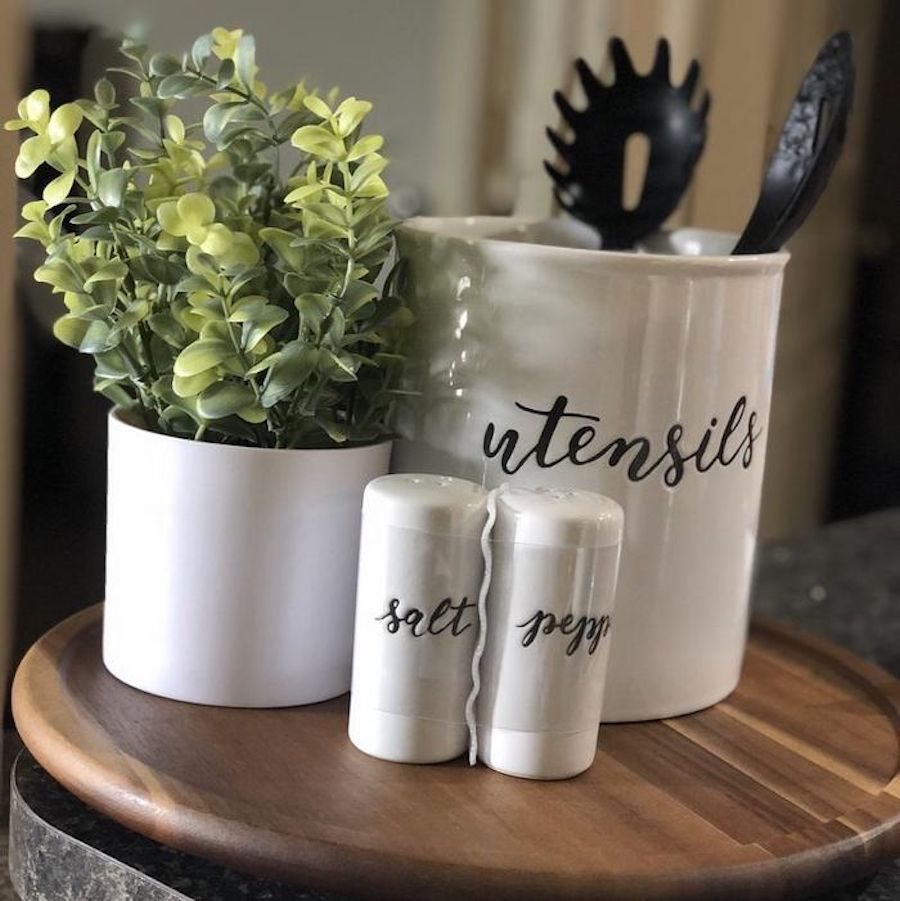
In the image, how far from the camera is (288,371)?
0.52 m

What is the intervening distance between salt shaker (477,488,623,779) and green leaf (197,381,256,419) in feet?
0.37

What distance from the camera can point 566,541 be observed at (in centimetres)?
50

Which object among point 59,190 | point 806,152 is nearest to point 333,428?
Result: point 59,190

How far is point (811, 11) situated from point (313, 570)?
692 millimetres

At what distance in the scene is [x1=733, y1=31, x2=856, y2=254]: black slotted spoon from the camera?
0.62m

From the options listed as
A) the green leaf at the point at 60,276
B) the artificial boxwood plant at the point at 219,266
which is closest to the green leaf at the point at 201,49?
the artificial boxwood plant at the point at 219,266

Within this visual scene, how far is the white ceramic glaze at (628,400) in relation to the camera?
1.81 ft

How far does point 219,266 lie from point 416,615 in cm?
16

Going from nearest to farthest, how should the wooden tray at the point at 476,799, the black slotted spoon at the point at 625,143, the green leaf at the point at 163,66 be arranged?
1. the wooden tray at the point at 476,799
2. the green leaf at the point at 163,66
3. the black slotted spoon at the point at 625,143

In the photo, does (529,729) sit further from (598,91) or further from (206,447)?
(598,91)

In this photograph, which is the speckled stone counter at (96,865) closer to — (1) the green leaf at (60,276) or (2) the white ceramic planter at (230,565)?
(2) the white ceramic planter at (230,565)

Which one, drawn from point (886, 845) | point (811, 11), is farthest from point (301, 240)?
point (811, 11)

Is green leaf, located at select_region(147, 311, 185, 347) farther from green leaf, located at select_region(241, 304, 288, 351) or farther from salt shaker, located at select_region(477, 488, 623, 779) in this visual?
salt shaker, located at select_region(477, 488, 623, 779)

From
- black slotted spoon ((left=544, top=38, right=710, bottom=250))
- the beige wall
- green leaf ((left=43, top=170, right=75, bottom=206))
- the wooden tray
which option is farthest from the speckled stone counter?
black slotted spoon ((left=544, top=38, right=710, bottom=250))
